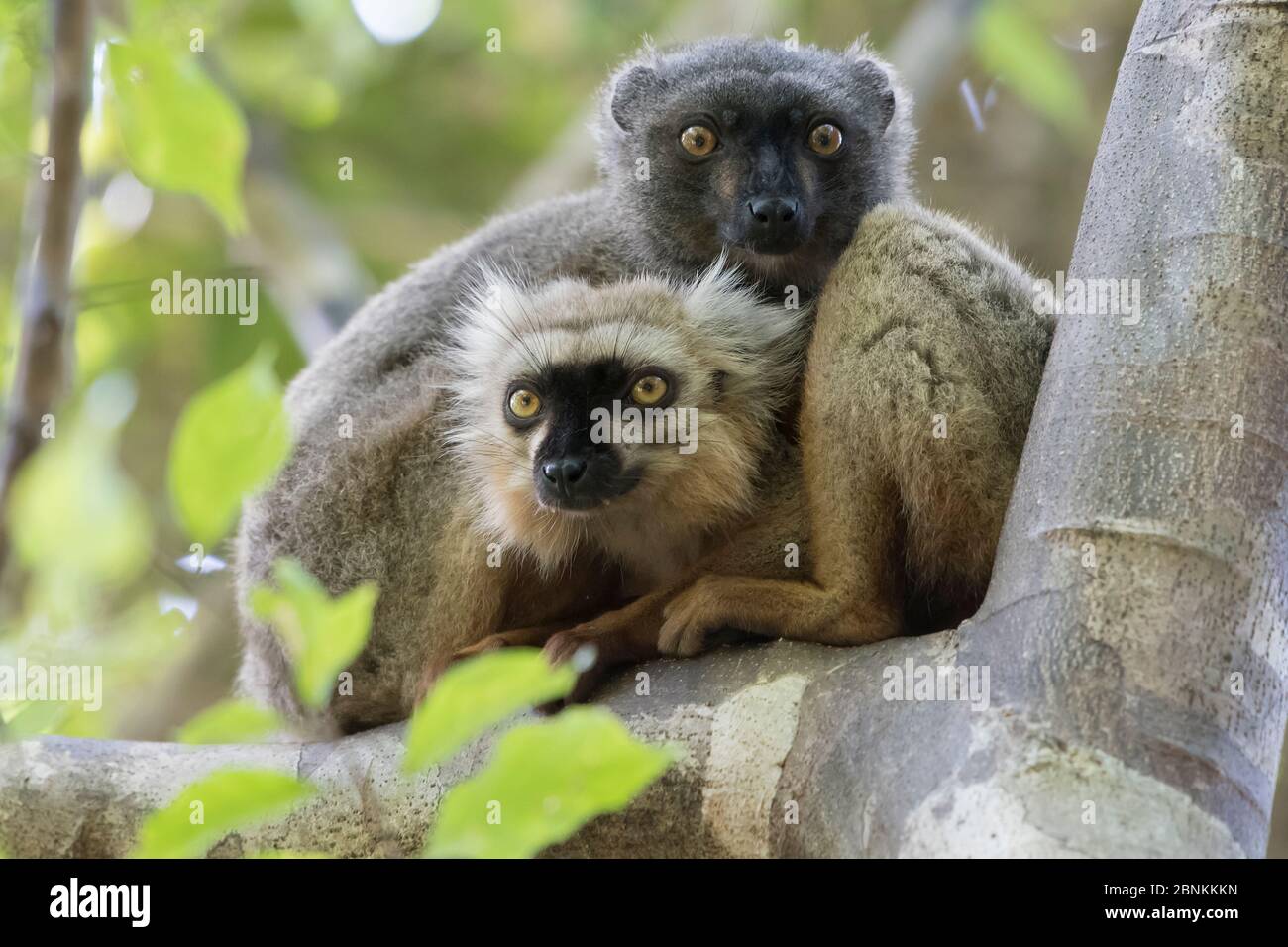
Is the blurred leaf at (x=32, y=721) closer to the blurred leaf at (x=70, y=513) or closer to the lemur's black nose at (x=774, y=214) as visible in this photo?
the blurred leaf at (x=70, y=513)

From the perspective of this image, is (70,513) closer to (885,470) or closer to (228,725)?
(228,725)

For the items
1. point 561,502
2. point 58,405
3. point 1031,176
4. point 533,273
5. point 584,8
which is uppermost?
point 584,8

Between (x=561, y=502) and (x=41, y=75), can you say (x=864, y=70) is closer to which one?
(x=561, y=502)

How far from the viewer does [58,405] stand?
731cm

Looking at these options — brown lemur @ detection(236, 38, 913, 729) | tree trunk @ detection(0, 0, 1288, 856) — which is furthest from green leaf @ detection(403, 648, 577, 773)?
brown lemur @ detection(236, 38, 913, 729)

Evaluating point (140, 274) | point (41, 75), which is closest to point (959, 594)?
→ point (41, 75)

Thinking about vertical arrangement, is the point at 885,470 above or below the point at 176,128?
below

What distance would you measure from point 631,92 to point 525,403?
8.62ft

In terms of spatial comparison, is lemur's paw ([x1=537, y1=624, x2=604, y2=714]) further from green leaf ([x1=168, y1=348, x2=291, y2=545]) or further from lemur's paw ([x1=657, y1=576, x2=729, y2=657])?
green leaf ([x1=168, y1=348, x2=291, y2=545])

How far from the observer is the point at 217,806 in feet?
10.00

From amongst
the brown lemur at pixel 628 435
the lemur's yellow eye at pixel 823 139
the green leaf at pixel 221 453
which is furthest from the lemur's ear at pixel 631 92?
the green leaf at pixel 221 453

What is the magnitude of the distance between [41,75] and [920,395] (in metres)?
4.95

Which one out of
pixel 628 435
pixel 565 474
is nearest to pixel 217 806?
pixel 565 474

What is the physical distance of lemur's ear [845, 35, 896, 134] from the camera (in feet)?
26.4
